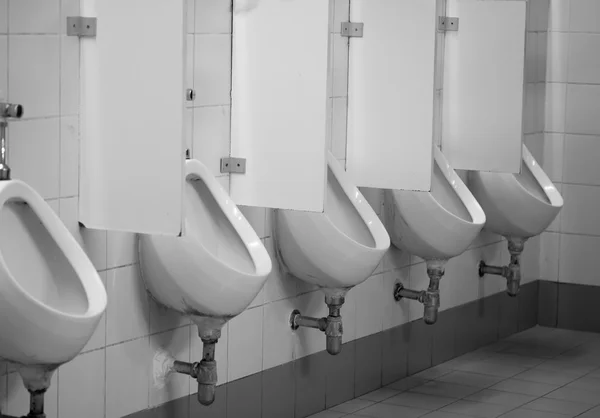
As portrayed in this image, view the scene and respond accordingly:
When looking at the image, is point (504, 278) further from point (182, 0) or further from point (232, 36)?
point (182, 0)

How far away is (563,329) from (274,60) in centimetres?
278

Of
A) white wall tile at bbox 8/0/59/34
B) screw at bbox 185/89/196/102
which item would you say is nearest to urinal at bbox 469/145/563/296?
screw at bbox 185/89/196/102

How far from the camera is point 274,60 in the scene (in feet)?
11.4

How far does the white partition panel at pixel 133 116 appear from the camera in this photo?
2.86 meters

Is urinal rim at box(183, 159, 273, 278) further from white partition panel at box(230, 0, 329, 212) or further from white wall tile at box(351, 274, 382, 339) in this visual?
white wall tile at box(351, 274, 382, 339)

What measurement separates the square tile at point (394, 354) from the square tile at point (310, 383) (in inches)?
16.6

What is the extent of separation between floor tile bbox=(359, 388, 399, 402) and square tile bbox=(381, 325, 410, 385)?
71mm

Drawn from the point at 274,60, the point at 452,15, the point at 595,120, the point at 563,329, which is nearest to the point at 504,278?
the point at 563,329

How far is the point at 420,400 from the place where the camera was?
14.2 ft

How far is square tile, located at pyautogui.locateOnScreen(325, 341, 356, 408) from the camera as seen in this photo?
4195 millimetres

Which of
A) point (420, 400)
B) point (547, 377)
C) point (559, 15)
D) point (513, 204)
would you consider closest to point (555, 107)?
point (559, 15)

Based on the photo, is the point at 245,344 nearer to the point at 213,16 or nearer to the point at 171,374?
the point at 171,374

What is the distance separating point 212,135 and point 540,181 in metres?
2.03

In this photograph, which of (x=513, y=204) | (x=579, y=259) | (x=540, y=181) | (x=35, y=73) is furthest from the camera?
(x=579, y=259)
